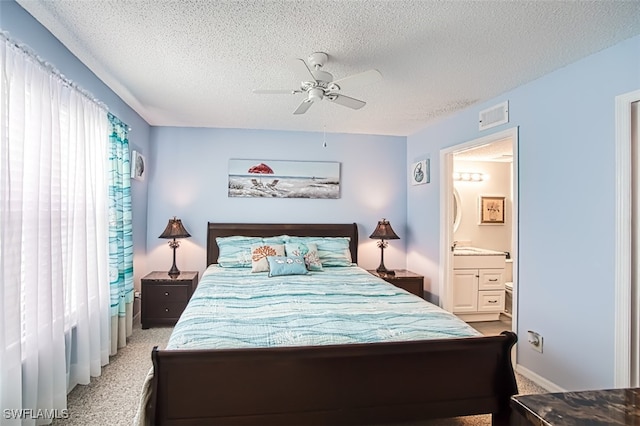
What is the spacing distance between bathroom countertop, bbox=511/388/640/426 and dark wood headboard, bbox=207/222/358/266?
364 centimetres

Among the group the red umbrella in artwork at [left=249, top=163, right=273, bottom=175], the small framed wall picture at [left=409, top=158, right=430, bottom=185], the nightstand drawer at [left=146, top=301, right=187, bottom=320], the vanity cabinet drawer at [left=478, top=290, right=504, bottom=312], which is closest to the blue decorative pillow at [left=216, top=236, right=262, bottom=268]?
the nightstand drawer at [left=146, top=301, right=187, bottom=320]

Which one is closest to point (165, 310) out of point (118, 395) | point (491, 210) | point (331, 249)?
point (118, 395)

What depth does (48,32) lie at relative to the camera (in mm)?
2145

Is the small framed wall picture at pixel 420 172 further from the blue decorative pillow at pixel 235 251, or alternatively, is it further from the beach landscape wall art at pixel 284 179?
the blue decorative pillow at pixel 235 251

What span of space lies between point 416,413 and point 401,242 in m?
3.16

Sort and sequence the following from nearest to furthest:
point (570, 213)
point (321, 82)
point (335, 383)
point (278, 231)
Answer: point (335, 383) → point (321, 82) → point (570, 213) → point (278, 231)

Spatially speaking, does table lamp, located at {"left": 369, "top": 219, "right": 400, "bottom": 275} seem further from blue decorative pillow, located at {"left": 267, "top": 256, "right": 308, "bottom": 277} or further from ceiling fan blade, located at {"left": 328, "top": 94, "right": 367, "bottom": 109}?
ceiling fan blade, located at {"left": 328, "top": 94, "right": 367, "bottom": 109}

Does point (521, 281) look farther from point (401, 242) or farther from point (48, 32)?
point (48, 32)

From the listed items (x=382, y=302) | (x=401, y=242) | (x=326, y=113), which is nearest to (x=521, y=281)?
(x=382, y=302)

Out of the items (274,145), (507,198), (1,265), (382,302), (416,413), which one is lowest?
(416,413)

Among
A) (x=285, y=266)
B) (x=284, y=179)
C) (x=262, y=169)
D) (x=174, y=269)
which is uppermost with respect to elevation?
(x=262, y=169)

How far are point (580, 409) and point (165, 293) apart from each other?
378 cm

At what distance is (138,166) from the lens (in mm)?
3822

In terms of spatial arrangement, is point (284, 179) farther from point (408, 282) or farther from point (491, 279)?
point (491, 279)
